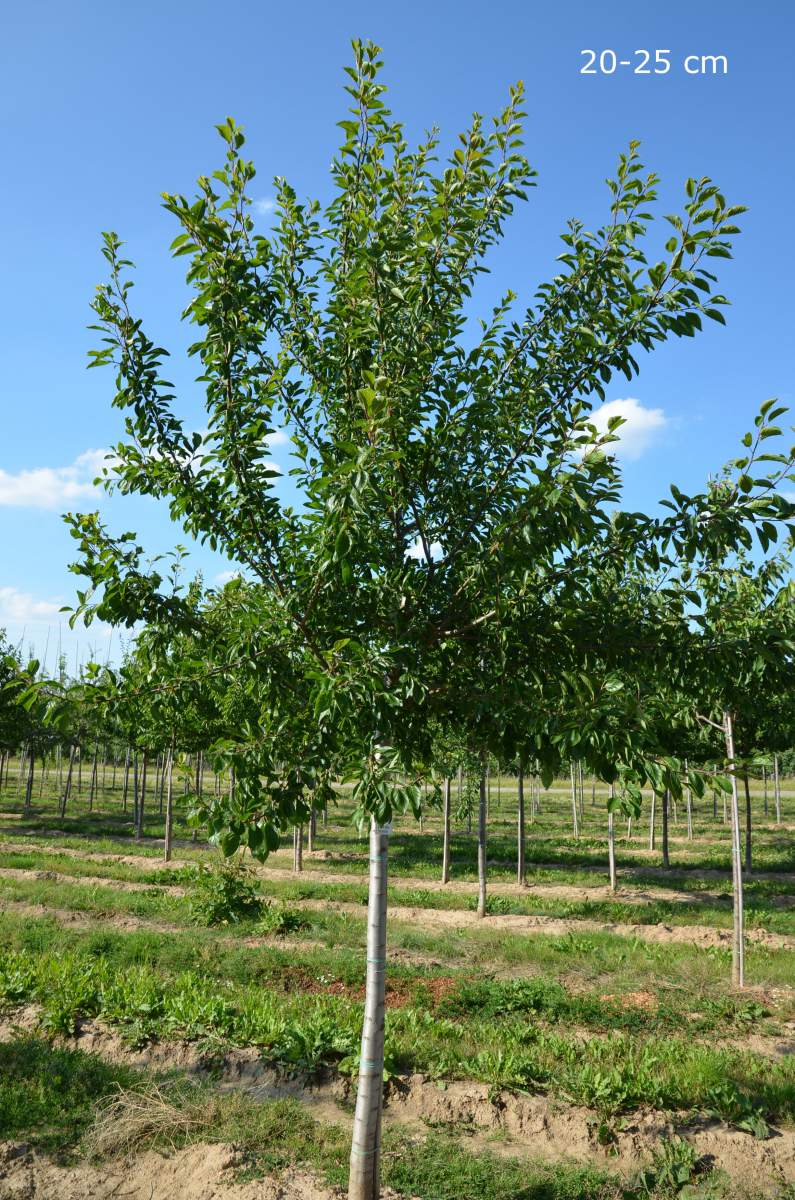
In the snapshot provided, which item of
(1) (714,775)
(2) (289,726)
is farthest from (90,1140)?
(1) (714,775)

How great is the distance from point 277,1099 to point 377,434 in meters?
6.14

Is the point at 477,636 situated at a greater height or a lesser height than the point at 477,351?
lesser

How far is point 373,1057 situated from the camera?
4.86m

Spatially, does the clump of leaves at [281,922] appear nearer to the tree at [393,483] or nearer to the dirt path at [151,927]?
the dirt path at [151,927]

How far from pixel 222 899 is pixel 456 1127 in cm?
792

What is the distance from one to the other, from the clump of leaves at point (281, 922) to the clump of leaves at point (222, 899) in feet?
1.21

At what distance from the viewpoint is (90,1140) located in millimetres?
6035

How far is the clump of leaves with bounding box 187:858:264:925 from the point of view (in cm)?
1359

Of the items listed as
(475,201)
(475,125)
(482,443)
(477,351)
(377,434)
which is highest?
(475,125)

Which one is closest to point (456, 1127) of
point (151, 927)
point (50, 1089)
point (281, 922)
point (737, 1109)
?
point (737, 1109)

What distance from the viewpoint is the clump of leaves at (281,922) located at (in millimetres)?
13188

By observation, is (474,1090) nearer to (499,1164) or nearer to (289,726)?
(499,1164)

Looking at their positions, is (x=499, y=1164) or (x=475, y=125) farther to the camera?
(x=499, y=1164)

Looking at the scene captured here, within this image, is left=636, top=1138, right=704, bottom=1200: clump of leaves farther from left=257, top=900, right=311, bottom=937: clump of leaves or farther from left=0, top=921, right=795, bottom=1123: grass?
left=257, top=900, right=311, bottom=937: clump of leaves
